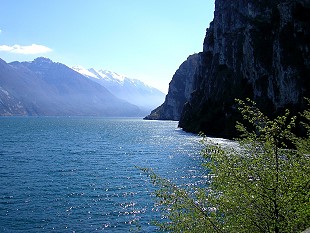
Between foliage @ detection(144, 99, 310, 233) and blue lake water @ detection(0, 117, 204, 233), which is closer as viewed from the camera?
foliage @ detection(144, 99, 310, 233)

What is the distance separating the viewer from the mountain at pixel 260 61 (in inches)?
4606

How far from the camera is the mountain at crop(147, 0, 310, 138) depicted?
117000 mm

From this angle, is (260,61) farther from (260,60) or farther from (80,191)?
(80,191)

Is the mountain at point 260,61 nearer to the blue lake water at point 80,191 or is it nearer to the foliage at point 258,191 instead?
the blue lake water at point 80,191

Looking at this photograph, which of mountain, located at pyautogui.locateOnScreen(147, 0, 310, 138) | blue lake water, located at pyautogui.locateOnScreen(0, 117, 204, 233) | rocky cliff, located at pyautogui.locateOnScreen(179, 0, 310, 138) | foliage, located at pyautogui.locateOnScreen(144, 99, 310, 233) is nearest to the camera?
foliage, located at pyautogui.locateOnScreen(144, 99, 310, 233)

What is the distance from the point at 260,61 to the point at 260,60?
46 cm

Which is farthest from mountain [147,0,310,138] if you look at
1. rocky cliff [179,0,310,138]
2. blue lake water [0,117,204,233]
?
blue lake water [0,117,204,233]

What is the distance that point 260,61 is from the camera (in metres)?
146

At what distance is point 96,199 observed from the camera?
4734 cm

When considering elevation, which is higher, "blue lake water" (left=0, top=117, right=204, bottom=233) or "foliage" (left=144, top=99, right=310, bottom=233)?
"foliage" (left=144, top=99, right=310, bottom=233)

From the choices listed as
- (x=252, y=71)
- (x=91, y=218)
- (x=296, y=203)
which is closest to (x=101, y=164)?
(x=91, y=218)

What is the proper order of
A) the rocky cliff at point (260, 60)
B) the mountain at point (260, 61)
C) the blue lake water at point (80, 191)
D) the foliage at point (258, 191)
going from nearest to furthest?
the foliage at point (258, 191)
the blue lake water at point (80, 191)
the mountain at point (260, 61)
the rocky cliff at point (260, 60)

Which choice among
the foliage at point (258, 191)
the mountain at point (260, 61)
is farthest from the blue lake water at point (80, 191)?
the mountain at point (260, 61)

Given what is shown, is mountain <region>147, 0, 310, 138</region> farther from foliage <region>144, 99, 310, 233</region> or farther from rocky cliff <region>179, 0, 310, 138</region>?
foliage <region>144, 99, 310, 233</region>
